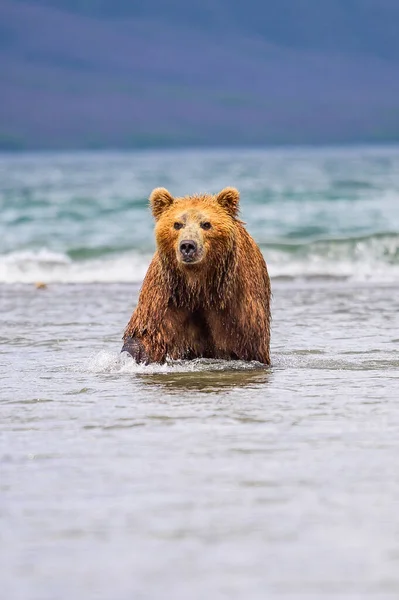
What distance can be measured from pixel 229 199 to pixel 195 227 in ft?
1.40

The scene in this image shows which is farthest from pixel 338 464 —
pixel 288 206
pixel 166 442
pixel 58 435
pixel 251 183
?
pixel 251 183

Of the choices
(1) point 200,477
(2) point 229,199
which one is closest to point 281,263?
(2) point 229,199

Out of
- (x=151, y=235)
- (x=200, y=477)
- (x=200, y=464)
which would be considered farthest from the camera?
(x=151, y=235)

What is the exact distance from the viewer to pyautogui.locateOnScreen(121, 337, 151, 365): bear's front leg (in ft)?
25.6

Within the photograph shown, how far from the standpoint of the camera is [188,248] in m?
7.35

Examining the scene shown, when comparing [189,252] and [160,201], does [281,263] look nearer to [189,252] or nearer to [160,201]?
[160,201]

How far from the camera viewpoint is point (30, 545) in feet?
13.5

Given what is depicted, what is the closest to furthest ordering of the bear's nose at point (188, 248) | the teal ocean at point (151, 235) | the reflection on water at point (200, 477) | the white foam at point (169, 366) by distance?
the reflection on water at point (200, 477), the bear's nose at point (188, 248), the white foam at point (169, 366), the teal ocean at point (151, 235)

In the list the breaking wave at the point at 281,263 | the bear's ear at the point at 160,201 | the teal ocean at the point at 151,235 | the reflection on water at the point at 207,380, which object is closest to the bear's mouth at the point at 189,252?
the bear's ear at the point at 160,201

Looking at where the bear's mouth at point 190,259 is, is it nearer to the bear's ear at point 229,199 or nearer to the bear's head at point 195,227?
the bear's head at point 195,227

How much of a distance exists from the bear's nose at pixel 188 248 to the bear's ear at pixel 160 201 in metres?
0.50

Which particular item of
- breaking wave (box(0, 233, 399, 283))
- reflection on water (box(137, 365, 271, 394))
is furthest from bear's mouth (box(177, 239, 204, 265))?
breaking wave (box(0, 233, 399, 283))

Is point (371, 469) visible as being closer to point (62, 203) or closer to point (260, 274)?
point (260, 274)

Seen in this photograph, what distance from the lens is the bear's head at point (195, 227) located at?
24.3 ft
